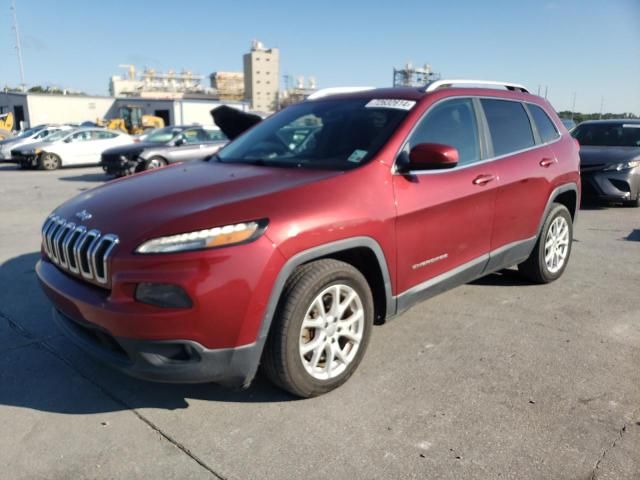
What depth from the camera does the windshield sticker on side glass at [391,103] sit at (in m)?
3.44

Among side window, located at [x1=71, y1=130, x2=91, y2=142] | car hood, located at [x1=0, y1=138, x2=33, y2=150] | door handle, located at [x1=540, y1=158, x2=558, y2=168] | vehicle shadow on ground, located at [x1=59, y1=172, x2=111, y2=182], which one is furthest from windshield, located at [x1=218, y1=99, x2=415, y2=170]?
car hood, located at [x1=0, y1=138, x2=33, y2=150]

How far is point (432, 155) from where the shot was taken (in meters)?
3.04

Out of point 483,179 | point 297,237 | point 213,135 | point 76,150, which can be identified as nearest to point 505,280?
point 483,179

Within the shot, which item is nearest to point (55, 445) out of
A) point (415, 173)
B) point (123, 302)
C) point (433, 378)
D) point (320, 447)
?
point (123, 302)

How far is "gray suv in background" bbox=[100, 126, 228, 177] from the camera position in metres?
13.6

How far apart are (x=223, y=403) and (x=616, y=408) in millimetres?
2162

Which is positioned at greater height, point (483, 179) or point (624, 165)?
point (483, 179)

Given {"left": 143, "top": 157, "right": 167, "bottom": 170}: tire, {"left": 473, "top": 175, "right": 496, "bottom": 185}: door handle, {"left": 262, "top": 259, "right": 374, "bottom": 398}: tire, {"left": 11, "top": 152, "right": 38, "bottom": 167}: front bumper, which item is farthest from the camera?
{"left": 11, "top": 152, "right": 38, "bottom": 167}: front bumper

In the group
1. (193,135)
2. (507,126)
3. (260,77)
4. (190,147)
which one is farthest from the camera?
(260,77)

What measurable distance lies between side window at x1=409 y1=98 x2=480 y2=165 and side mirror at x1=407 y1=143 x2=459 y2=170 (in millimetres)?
197

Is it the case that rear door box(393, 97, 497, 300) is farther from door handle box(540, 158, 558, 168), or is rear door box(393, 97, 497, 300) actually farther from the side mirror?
door handle box(540, 158, 558, 168)

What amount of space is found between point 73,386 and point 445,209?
2550 mm

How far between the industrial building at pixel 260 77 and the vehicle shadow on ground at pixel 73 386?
483 feet

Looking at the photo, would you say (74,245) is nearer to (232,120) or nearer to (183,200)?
(183,200)
